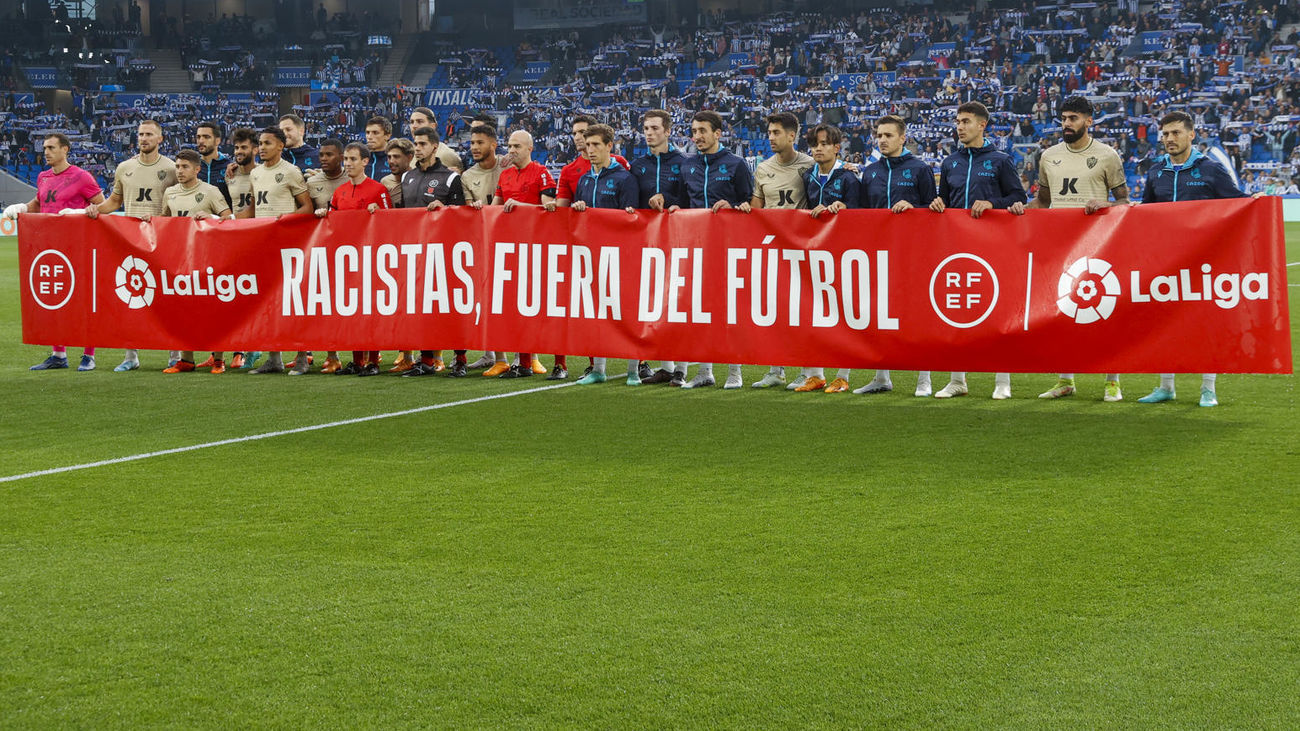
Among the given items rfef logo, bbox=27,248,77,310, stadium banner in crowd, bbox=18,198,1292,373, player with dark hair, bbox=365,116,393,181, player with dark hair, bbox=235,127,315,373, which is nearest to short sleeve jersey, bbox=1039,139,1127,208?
stadium banner in crowd, bbox=18,198,1292,373

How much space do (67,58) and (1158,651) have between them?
180 feet

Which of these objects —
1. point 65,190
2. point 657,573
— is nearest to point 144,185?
point 65,190

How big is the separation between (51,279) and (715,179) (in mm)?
5515

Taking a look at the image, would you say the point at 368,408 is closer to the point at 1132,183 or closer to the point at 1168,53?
the point at 1132,183

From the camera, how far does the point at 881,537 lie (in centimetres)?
521

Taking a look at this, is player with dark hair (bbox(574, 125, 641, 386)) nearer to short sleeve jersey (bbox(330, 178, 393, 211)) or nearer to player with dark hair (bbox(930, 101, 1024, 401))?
short sleeve jersey (bbox(330, 178, 393, 211))

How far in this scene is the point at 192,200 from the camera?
11.3 metres

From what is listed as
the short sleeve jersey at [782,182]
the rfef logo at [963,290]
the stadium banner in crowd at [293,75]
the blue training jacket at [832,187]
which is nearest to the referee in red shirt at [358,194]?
the short sleeve jersey at [782,182]

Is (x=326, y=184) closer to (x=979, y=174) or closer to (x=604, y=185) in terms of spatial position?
(x=604, y=185)

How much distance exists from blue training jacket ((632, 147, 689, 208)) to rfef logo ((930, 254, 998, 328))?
242cm

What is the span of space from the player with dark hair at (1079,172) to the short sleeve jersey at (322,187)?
226 inches

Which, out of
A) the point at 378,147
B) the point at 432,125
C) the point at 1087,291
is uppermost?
the point at 432,125

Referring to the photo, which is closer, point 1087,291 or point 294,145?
point 1087,291

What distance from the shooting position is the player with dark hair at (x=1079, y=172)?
30.0 feet
